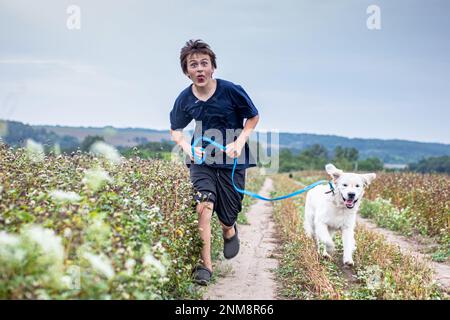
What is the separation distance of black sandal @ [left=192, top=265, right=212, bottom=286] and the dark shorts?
73 cm

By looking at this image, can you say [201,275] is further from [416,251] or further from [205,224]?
[416,251]

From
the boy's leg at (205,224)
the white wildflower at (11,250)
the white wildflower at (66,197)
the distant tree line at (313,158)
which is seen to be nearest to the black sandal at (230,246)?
the boy's leg at (205,224)

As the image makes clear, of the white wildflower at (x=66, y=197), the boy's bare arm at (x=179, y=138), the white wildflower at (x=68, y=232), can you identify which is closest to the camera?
the white wildflower at (x=68, y=232)

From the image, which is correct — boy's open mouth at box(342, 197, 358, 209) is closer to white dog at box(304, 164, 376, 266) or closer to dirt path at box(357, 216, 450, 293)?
white dog at box(304, 164, 376, 266)

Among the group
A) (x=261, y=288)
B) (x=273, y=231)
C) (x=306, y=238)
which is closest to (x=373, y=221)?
(x=273, y=231)

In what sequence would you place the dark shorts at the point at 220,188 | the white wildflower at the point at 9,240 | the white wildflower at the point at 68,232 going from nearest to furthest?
the white wildflower at the point at 9,240 → the white wildflower at the point at 68,232 → the dark shorts at the point at 220,188

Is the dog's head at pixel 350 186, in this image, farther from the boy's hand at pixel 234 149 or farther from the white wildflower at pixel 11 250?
the white wildflower at pixel 11 250

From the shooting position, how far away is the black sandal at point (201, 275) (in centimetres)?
525

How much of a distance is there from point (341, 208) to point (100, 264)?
171 inches

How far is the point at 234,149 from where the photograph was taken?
17.7 feet

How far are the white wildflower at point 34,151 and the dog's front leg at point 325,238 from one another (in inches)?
147

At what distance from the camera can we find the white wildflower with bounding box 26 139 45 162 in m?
5.63
